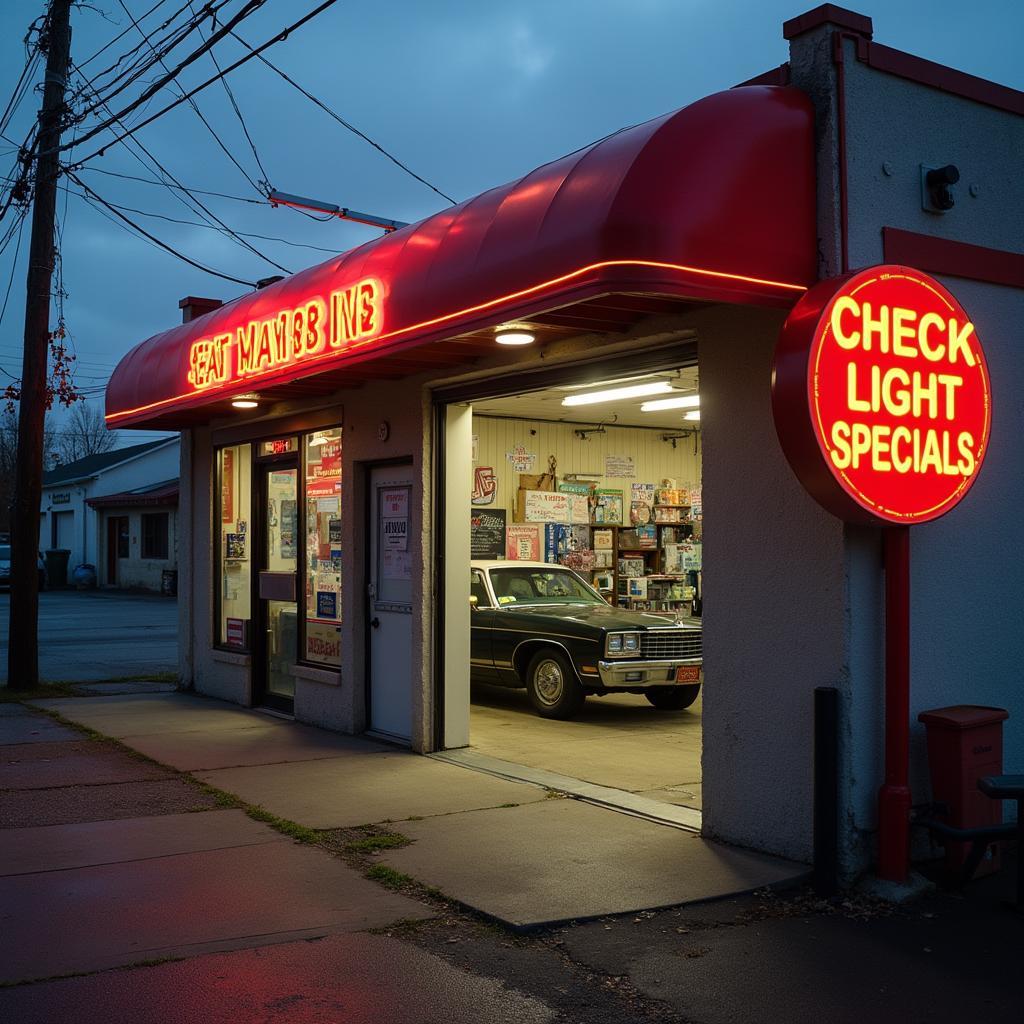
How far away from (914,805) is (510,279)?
3718 millimetres

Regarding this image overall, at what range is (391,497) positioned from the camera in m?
10.6

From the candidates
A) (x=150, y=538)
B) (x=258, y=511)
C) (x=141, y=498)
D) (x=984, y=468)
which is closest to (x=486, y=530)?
(x=258, y=511)

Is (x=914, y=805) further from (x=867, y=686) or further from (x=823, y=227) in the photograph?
(x=823, y=227)

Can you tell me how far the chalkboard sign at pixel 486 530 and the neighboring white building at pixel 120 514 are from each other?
75.8 feet

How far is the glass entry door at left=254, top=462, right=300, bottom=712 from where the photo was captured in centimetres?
1207

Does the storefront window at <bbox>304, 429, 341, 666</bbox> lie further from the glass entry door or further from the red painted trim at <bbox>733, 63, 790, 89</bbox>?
the red painted trim at <bbox>733, 63, 790, 89</bbox>

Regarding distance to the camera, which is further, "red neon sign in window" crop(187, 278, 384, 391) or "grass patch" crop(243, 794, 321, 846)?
"red neon sign in window" crop(187, 278, 384, 391)

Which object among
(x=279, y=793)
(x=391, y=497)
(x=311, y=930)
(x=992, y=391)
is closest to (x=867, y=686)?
(x=992, y=391)

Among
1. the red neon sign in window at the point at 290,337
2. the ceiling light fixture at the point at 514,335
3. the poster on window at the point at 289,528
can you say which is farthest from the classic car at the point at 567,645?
the ceiling light fixture at the point at 514,335

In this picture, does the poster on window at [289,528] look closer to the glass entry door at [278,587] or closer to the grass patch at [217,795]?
the glass entry door at [278,587]

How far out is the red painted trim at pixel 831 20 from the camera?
6395mm

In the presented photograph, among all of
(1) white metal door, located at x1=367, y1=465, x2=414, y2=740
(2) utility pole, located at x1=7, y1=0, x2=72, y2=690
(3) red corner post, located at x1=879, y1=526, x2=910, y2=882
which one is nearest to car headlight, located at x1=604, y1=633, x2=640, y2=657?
(1) white metal door, located at x1=367, y1=465, x2=414, y2=740

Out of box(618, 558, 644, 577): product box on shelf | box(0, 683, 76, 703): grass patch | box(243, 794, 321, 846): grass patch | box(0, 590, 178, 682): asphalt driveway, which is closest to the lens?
box(243, 794, 321, 846): grass patch

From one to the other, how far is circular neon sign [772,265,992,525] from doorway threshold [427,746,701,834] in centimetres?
257
